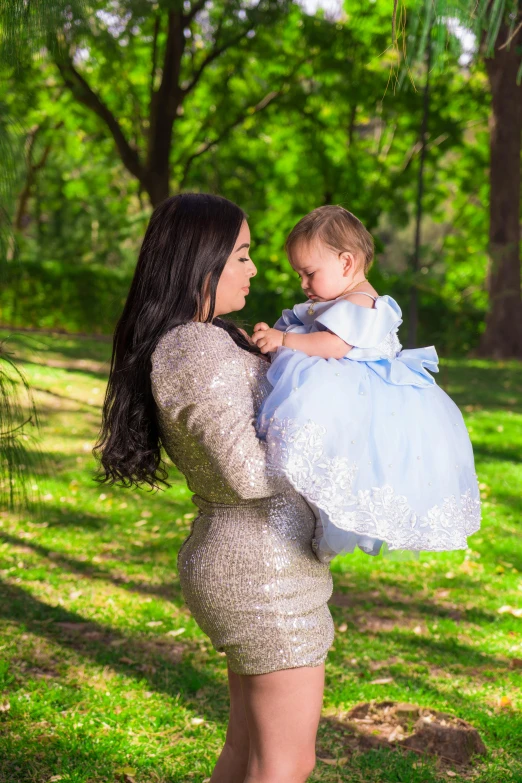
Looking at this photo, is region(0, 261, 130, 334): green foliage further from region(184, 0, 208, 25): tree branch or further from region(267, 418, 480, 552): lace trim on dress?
region(267, 418, 480, 552): lace trim on dress

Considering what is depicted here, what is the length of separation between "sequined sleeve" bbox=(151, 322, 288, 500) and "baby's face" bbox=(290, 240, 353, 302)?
13.1 inches

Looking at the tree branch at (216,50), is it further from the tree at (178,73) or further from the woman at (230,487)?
the woman at (230,487)

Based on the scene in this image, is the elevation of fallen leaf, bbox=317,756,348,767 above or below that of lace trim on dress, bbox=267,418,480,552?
below

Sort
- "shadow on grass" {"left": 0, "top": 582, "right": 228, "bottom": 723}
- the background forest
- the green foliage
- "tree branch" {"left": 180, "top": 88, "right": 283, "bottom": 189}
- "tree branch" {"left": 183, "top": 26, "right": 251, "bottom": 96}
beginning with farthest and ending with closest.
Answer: the green foliage
"tree branch" {"left": 180, "top": 88, "right": 283, "bottom": 189}
"tree branch" {"left": 183, "top": 26, "right": 251, "bottom": 96}
the background forest
"shadow on grass" {"left": 0, "top": 582, "right": 228, "bottom": 723}

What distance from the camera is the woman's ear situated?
2092 mm

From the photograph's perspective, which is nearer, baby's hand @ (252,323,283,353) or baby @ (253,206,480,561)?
baby @ (253,206,480,561)

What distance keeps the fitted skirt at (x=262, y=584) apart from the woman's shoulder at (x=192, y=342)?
0.35m

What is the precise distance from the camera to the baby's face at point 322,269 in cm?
210

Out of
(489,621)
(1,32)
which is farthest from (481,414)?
(1,32)

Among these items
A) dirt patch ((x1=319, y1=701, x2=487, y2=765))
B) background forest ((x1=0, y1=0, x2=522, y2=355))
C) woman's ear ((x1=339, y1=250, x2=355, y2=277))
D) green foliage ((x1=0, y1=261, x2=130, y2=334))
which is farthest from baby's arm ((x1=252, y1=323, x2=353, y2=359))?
Answer: green foliage ((x1=0, y1=261, x2=130, y2=334))

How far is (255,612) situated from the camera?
1.86m

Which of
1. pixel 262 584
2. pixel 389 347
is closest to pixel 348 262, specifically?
pixel 389 347

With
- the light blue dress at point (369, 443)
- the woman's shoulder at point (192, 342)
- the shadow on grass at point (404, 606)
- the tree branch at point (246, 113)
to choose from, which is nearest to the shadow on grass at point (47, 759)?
the light blue dress at point (369, 443)

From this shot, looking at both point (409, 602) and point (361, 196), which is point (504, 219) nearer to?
point (361, 196)
